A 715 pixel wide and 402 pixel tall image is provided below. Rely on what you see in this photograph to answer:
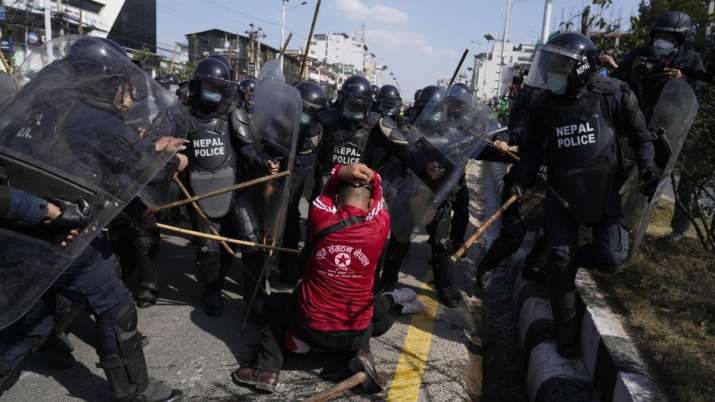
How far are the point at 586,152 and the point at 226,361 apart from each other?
8.06 ft

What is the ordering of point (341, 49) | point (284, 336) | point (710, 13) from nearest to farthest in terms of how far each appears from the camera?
point (284, 336)
point (710, 13)
point (341, 49)

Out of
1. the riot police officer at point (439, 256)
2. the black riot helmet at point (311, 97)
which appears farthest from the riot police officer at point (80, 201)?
the black riot helmet at point (311, 97)

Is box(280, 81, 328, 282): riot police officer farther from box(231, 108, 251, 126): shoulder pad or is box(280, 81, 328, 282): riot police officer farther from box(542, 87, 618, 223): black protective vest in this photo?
box(542, 87, 618, 223): black protective vest

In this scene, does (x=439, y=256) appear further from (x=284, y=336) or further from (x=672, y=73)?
(x=672, y=73)

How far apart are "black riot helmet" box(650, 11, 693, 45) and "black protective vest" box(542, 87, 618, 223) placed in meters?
1.48

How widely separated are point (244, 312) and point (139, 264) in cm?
89

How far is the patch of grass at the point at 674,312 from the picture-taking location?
2490mm

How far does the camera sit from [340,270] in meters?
2.84

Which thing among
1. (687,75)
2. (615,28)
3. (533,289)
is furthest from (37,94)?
(615,28)

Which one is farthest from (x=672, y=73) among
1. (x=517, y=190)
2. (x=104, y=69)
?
(x=104, y=69)

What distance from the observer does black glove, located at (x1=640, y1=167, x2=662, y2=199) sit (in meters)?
3.06

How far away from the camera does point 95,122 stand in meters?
2.24

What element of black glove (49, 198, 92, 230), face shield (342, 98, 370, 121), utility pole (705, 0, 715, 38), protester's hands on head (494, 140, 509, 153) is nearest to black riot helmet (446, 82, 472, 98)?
protester's hands on head (494, 140, 509, 153)

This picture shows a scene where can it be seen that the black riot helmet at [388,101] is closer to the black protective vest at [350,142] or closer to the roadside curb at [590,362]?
the black protective vest at [350,142]
